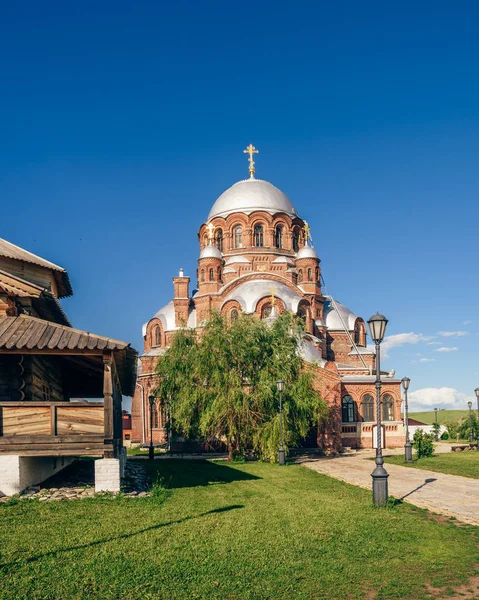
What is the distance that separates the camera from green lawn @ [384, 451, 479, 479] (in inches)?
753

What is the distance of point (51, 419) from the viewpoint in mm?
12352

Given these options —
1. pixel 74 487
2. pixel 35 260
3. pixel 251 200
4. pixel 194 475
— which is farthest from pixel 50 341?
pixel 251 200

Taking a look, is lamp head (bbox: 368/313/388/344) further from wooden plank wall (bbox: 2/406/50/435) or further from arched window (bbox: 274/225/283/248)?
arched window (bbox: 274/225/283/248)

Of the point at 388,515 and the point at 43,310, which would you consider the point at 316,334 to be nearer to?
the point at 43,310

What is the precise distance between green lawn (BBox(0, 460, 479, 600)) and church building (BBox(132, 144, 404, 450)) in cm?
2490

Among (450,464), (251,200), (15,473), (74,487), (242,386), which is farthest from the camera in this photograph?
(251,200)

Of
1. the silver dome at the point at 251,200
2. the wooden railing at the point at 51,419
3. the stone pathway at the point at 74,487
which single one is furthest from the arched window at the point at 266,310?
the wooden railing at the point at 51,419

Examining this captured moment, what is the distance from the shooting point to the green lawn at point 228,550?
20.8ft

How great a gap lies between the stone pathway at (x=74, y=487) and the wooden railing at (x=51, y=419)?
120cm

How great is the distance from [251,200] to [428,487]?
32.6 metres

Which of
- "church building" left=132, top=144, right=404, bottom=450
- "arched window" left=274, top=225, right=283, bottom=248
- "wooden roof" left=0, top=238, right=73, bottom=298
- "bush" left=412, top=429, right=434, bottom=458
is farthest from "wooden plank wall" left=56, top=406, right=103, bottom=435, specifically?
"arched window" left=274, top=225, right=283, bottom=248

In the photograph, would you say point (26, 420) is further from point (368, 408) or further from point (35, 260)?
point (368, 408)

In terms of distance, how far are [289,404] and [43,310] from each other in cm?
1125

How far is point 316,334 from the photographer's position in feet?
135
